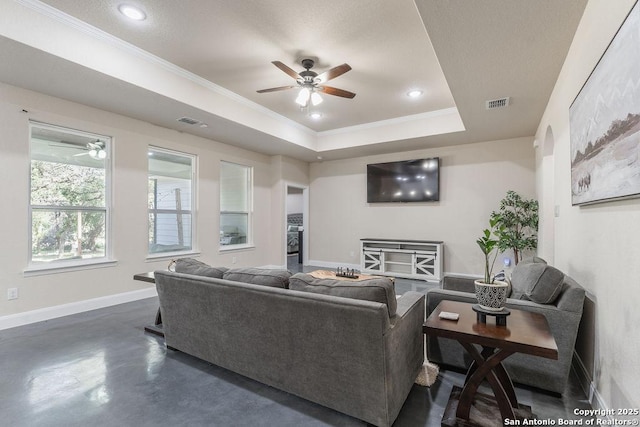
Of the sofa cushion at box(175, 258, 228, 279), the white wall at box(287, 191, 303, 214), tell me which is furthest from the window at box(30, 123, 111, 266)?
the white wall at box(287, 191, 303, 214)

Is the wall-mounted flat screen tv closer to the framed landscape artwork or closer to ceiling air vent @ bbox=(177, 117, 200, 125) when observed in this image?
ceiling air vent @ bbox=(177, 117, 200, 125)

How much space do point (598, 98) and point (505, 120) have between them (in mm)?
2971

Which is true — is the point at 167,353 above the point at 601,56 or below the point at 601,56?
below

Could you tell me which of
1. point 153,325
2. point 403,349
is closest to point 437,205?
point 403,349

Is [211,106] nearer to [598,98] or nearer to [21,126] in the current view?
[21,126]

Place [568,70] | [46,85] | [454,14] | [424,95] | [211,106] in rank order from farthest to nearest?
[424,95] → [211,106] → [46,85] → [568,70] → [454,14]

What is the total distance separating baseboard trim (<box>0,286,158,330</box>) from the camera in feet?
11.0

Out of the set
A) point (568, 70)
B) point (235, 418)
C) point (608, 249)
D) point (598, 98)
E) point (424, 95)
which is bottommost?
point (235, 418)

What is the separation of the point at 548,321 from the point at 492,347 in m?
0.73

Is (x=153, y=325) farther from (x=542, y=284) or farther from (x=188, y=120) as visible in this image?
(x=542, y=284)

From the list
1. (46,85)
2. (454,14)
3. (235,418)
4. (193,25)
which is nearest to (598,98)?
(454,14)

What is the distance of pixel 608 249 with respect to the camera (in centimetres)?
170

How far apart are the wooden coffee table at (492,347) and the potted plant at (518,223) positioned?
3.35 metres

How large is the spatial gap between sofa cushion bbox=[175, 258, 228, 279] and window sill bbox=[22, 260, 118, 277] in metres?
2.26
